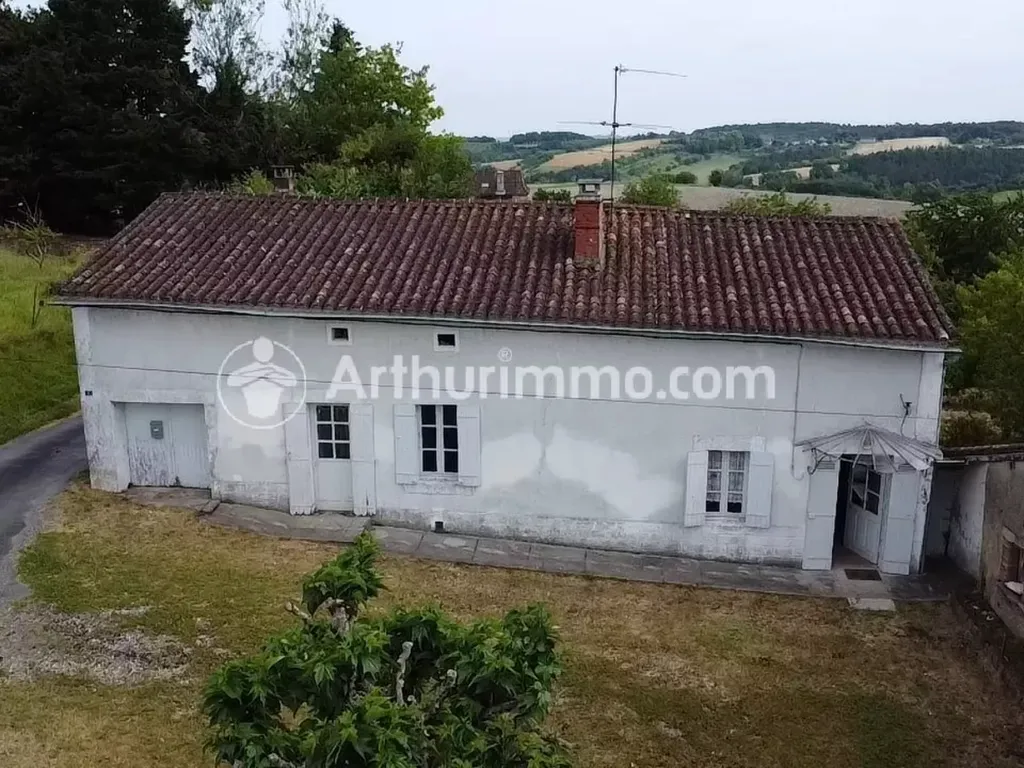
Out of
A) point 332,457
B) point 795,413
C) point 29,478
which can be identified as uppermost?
point 795,413

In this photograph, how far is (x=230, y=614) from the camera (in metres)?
Result: 12.7

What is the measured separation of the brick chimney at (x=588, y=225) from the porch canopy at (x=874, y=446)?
15.0ft

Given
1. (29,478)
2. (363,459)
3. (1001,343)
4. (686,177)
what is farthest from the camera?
(686,177)

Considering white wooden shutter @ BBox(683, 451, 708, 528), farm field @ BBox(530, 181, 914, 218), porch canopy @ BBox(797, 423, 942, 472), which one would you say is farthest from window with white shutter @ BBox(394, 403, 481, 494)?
farm field @ BBox(530, 181, 914, 218)

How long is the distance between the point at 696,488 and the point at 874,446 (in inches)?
109

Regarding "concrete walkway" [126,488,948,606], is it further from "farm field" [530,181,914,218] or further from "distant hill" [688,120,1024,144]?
"distant hill" [688,120,1024,144]

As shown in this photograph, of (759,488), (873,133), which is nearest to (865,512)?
(759,488)

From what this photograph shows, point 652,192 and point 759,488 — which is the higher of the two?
point 652,192

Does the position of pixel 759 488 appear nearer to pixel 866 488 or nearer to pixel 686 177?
pixel 866 488

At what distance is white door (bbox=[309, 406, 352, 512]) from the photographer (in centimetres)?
1551

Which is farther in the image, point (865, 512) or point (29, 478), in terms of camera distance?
point (29, 478)

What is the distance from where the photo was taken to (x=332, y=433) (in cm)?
1557

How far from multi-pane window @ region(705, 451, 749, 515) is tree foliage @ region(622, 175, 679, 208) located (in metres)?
23.1

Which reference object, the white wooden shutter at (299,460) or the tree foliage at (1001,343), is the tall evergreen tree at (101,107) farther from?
the tree foliage at (1001,343)
